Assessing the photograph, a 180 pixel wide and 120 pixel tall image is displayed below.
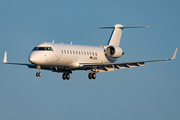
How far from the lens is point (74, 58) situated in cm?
5044

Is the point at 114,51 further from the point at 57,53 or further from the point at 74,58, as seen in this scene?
the point at 57,53

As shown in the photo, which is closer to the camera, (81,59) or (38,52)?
(38,52)

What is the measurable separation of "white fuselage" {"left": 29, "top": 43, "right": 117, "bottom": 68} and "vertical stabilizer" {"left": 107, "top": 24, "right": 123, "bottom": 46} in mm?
4721

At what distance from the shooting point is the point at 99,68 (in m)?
53.2

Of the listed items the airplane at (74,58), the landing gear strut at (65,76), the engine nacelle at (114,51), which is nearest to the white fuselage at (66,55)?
the airplane at (74,58)

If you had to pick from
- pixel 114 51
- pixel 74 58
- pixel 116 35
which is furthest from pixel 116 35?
pixel 74 58

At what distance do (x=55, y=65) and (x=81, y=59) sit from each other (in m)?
4.11

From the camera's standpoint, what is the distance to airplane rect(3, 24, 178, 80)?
155 feet

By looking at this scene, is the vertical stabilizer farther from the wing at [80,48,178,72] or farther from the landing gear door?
the landing gear door

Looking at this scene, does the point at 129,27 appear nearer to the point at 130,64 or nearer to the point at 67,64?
the point at 130,64

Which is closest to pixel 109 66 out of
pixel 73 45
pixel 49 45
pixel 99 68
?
pixel 99 68

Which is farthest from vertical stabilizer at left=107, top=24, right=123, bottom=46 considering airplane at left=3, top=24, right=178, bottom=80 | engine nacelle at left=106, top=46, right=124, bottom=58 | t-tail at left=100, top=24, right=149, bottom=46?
engine nacelle at left=106, top=46, right=124, bottom=58

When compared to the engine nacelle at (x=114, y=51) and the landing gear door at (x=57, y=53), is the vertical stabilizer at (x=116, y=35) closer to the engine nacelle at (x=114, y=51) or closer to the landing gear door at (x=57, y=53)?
the engine nacelle at (x=114, y=51)

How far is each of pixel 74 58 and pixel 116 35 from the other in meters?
11.8
